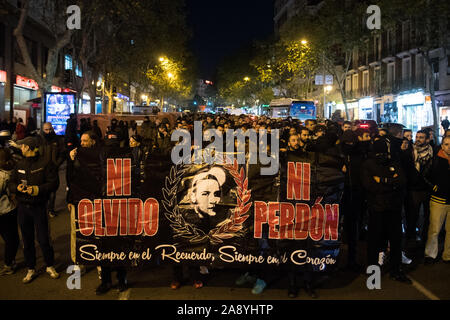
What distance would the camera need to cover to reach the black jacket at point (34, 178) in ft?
19.2

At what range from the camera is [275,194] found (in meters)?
5.56

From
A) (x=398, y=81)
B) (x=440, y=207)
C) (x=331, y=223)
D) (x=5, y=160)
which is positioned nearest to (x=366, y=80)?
(x=398, y=81)

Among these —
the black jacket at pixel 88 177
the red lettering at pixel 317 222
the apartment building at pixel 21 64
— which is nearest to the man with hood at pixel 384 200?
the red lettering at pixel 317 222

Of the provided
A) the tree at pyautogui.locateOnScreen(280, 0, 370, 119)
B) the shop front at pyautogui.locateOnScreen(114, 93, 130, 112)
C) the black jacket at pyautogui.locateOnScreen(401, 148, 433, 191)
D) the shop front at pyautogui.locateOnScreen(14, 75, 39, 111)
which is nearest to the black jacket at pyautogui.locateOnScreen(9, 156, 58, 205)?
the black jacket at pyautogui.locateOnScreen(401, 148, 433, 191)

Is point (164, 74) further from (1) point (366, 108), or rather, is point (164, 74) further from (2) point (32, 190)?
(2) point (32, 190)

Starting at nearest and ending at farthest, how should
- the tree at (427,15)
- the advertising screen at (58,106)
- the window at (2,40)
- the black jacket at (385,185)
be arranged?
the black jacket at (385,185), the advertising screen at (58,106), the tree at (427,15), the window at (2,40)

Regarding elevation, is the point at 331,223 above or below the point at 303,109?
below

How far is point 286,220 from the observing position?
5.56 metres

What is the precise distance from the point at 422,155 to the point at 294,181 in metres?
3.67

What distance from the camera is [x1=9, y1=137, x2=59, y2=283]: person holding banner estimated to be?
5863 millimetres

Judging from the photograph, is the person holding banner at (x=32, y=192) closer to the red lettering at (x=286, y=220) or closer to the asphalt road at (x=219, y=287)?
the asphalt road at (x=219, y=287)

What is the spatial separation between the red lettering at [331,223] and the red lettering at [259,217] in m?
0.76

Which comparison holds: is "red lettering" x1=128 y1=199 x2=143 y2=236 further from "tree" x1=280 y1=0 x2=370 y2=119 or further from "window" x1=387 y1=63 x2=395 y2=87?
"window" x1=387 y1=63 x2=395 y2=87

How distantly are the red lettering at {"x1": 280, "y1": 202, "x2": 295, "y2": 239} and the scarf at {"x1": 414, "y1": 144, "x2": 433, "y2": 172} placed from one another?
3561 millimetres
